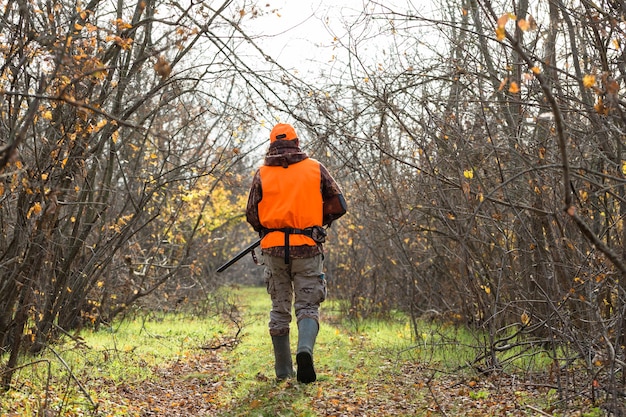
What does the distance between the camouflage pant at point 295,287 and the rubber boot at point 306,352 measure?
100mm

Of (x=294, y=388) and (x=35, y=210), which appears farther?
(x=294, y=388)

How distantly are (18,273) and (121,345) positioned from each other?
3.13 meters

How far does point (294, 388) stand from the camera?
5.86 m

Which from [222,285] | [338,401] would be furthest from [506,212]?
[222,285]

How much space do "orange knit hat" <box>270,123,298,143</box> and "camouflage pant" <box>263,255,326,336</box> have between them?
3.30ft

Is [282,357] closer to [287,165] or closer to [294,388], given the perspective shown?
[294,388]

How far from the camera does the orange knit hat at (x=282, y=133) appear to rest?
20.6 feet

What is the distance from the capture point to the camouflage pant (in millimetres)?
6250

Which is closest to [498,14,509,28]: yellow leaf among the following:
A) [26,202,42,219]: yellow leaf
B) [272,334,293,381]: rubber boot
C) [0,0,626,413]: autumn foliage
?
[0,0,626,413]: autumn foliage

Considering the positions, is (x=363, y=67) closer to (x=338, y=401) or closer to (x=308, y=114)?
(x=308, y=114)

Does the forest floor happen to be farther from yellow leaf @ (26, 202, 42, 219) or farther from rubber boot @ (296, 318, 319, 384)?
yellow leaf @ (26, 202, 42, 219)

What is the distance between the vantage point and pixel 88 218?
774 cm

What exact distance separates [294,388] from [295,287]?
873 millimetres

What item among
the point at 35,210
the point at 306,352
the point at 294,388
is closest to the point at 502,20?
the point at 35,210
